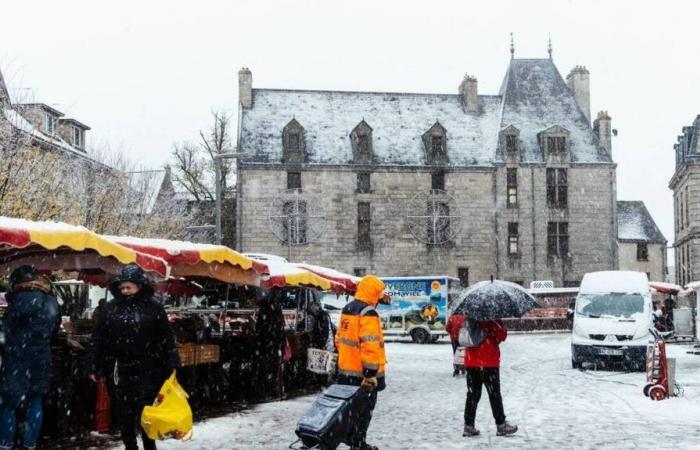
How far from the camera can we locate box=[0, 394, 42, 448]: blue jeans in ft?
26.8

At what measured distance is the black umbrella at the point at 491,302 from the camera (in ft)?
34.1

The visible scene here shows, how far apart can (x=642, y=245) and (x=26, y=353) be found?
214ft

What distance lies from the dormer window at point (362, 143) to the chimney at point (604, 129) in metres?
13.9

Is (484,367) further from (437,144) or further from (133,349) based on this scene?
(437,144)

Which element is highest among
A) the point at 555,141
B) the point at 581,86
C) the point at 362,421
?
the point at 581,86

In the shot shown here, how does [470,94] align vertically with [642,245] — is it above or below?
above

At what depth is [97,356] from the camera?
8.10 m

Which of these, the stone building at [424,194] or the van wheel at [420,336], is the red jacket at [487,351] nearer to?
the van wheel at [420,336]

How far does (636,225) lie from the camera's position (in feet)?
230

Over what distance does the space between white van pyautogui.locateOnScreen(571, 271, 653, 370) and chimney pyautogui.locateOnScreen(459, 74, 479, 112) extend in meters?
32.6

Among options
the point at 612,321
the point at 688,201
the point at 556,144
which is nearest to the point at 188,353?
the point at 612,321

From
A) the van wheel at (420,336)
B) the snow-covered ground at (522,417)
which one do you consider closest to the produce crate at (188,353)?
the snow-covered ground at (522,417)

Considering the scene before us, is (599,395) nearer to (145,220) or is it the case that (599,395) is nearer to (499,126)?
(145,220)

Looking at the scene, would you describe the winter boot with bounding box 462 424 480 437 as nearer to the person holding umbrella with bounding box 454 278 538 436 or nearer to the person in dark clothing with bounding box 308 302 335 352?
the person holding umbrella with bounding box 454 278 538 436
